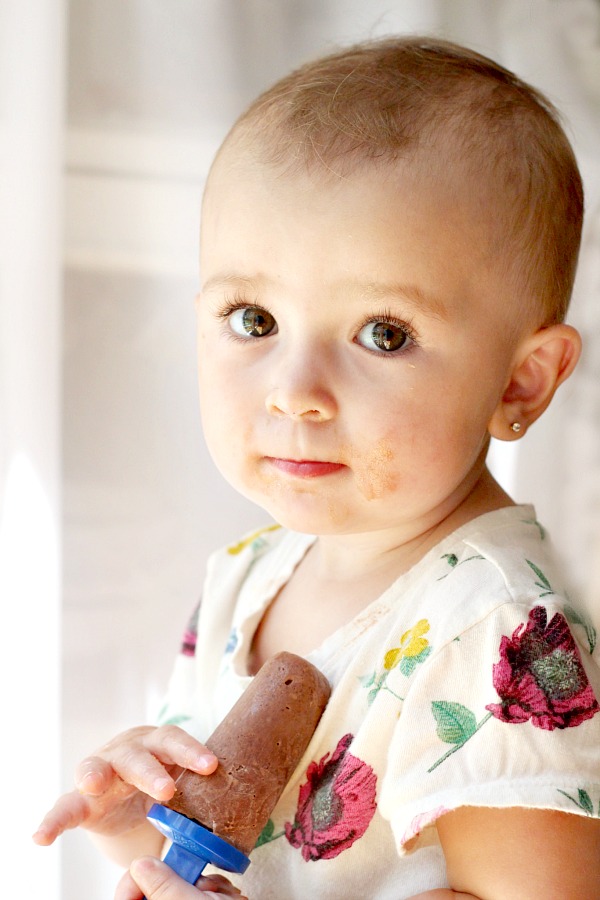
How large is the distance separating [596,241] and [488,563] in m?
0.44

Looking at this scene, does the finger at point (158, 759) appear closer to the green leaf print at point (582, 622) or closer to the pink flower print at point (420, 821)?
the pink flower print at point (420, 821)

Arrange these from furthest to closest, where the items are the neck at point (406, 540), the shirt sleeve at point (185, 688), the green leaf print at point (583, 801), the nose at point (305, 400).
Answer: the shirt sleeve at point (185, 688) < the neck at point (406, 540) < the nose at point (305, 400) < the green leaf print at point (583, 801)

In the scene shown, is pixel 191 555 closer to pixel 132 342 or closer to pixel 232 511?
pixel 232 511

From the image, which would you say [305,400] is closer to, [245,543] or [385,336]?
[385,336]

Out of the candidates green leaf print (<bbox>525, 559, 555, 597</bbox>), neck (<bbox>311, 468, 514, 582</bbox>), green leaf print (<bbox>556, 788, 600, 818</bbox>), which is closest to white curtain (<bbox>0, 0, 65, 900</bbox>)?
neck (<bbox>311, 468, 514, 582</bbox>)

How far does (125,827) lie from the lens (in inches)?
36.7

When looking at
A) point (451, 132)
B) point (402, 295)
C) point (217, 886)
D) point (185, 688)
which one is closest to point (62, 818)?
point (217, 886)

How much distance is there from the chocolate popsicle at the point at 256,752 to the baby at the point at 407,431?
17mm

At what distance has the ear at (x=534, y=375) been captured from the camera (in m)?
0.85

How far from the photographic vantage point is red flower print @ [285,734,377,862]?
781mm

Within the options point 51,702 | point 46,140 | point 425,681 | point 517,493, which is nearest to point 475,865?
point 425,681

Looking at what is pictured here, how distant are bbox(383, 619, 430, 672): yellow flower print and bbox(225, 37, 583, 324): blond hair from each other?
26 cm

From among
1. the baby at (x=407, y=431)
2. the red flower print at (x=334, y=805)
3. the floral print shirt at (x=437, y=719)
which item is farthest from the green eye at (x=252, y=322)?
the red flower print at (x=334, y=805)

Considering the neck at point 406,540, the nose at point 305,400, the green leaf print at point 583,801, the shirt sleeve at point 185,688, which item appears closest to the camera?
the green leaf print at point 583,801
